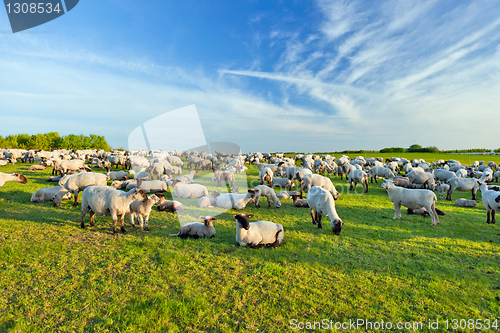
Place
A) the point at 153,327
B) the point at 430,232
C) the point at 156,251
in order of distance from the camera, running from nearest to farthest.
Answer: the point at 153,327
the point at 156,251
the point at 430,232

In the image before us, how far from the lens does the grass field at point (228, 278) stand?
4293 mm

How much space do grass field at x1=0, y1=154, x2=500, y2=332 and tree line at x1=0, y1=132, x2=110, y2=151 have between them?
106 m

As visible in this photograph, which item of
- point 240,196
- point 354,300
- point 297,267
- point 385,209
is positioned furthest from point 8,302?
point 385,209

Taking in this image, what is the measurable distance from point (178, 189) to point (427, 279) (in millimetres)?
13115

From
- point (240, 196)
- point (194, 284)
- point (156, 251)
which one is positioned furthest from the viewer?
point (240, 196)

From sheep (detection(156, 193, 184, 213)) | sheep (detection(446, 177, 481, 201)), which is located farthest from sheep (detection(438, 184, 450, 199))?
sheep (detection(156, 193, 184, 213))

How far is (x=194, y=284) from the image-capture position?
17.5 feet

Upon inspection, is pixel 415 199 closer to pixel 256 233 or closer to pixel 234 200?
pixel 256 233

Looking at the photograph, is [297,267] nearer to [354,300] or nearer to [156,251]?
[354,300]

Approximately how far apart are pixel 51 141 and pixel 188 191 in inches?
4756

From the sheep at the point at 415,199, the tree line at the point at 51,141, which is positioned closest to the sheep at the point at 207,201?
the sheep at the point at 415,199

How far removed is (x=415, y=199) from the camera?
37.3ft

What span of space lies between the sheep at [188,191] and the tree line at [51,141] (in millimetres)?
100391

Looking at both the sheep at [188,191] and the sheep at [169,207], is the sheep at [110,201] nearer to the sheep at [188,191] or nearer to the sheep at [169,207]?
the sheep at [169,207]
